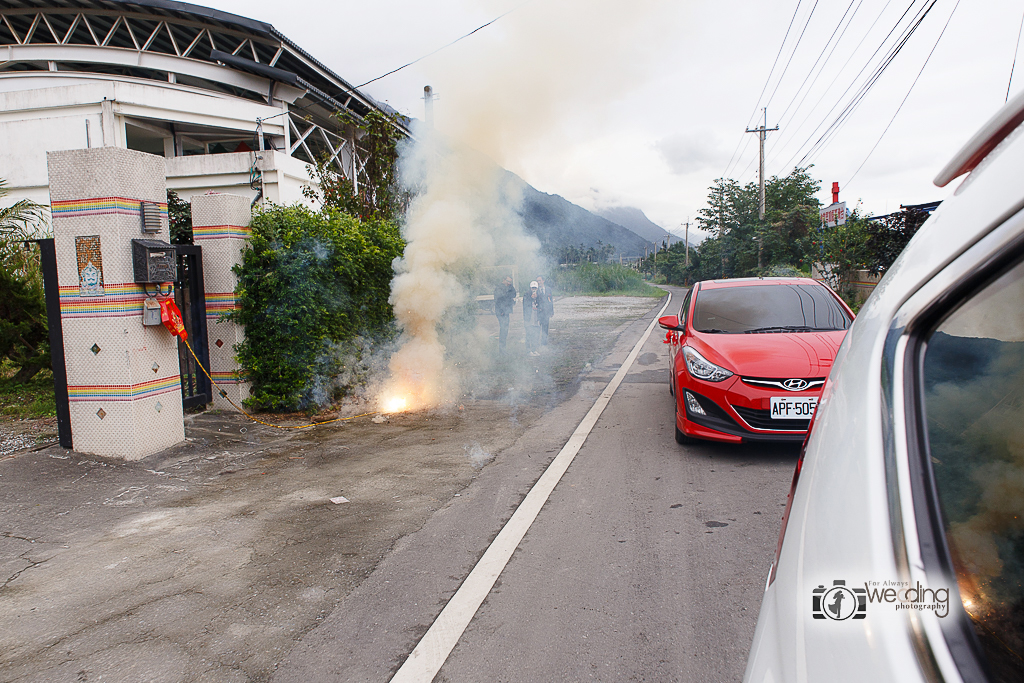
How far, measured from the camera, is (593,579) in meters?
3.33

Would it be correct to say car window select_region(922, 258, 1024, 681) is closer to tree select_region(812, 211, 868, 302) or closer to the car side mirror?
the car side mirror

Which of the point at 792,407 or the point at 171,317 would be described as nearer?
the point at 792,407

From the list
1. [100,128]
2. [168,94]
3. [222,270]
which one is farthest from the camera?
[168,94]

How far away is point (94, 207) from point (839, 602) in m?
6.43

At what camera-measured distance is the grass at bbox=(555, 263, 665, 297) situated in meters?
46.9

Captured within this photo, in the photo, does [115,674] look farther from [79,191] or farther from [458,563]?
[79,191]

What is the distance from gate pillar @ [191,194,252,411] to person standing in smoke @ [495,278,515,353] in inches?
221

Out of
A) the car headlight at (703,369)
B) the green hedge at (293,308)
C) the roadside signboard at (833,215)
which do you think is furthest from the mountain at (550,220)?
the roadside signboard at (833,215)

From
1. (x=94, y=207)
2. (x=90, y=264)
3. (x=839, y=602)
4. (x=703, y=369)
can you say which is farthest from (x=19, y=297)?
(x=839, y=602)

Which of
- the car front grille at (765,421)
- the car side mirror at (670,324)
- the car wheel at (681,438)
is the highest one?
the car side mirror at (670,324)

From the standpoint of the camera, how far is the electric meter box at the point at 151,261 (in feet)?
18.5

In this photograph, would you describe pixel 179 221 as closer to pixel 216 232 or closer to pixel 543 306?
pixel 216 232

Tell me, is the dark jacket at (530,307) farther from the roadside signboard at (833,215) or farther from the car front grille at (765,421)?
the roadside signboard at (833,215)

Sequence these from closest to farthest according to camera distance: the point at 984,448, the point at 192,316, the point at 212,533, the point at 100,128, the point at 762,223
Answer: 1. the point at 984,448
2. the point at 212,533
3. the point at 192,316
4. the point at 100,128
5. the point at 762,223
